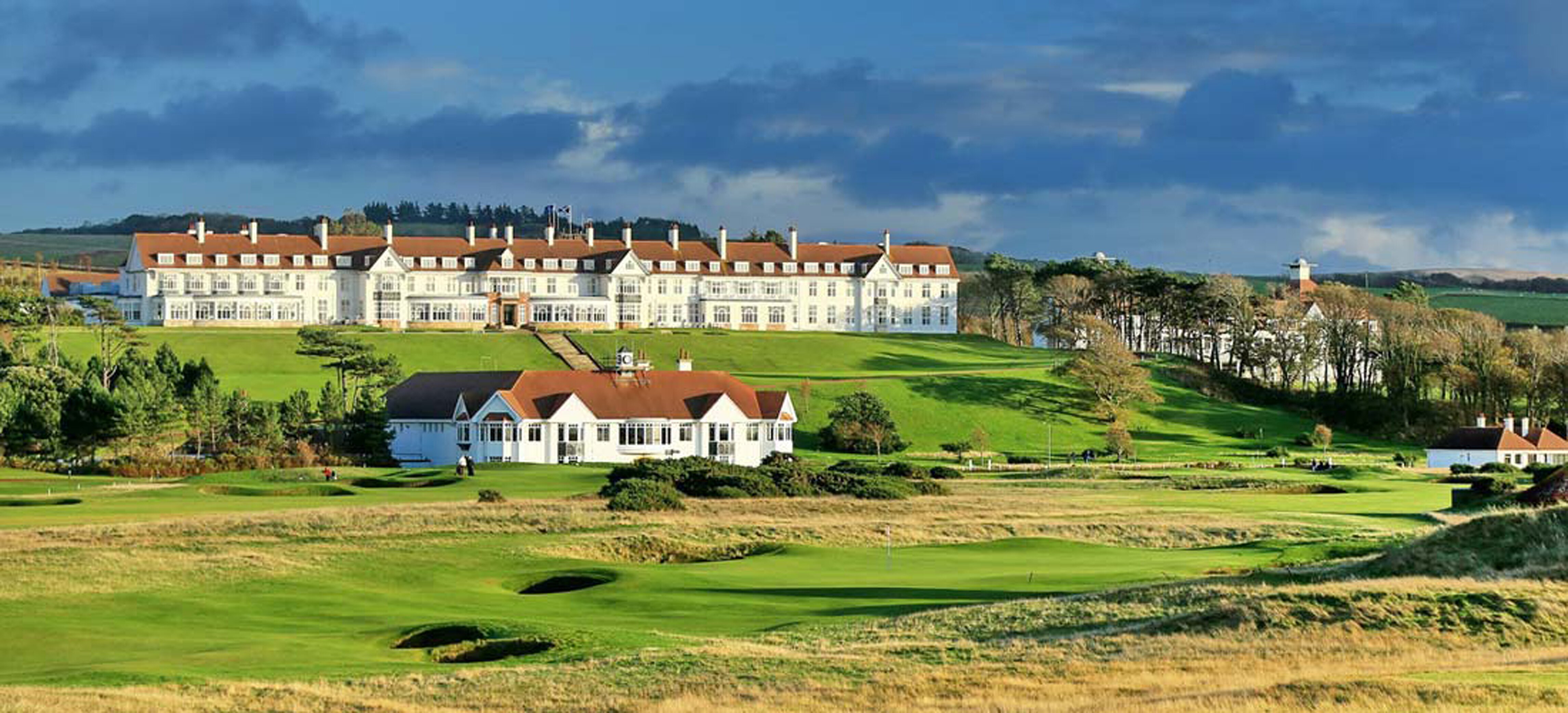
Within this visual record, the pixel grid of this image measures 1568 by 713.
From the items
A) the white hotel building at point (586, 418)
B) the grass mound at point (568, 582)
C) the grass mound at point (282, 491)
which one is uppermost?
the white hotel building at point (586, 418)

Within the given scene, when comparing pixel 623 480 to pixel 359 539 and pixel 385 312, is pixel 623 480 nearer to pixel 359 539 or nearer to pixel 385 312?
pixel 359 539

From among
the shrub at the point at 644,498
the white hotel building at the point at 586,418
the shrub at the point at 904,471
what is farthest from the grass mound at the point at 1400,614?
the white hotel building at the point at 586,418

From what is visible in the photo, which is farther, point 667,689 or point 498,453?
point 498,453

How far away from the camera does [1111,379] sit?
11750 centimetres

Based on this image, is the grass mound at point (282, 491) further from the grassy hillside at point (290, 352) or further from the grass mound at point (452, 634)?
the grassy hillside at point (290, 352)

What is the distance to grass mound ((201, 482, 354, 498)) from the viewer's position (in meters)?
67.7

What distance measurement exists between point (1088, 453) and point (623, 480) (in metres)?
42.4

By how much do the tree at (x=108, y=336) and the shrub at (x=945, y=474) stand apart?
147ft

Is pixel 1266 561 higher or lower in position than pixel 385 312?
lower

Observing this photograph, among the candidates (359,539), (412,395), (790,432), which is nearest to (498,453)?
(412,395)

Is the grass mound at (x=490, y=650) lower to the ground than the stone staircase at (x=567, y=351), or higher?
lower

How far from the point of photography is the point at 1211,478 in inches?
3369

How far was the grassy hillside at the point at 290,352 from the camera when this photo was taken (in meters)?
112

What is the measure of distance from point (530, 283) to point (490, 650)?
122 metres
